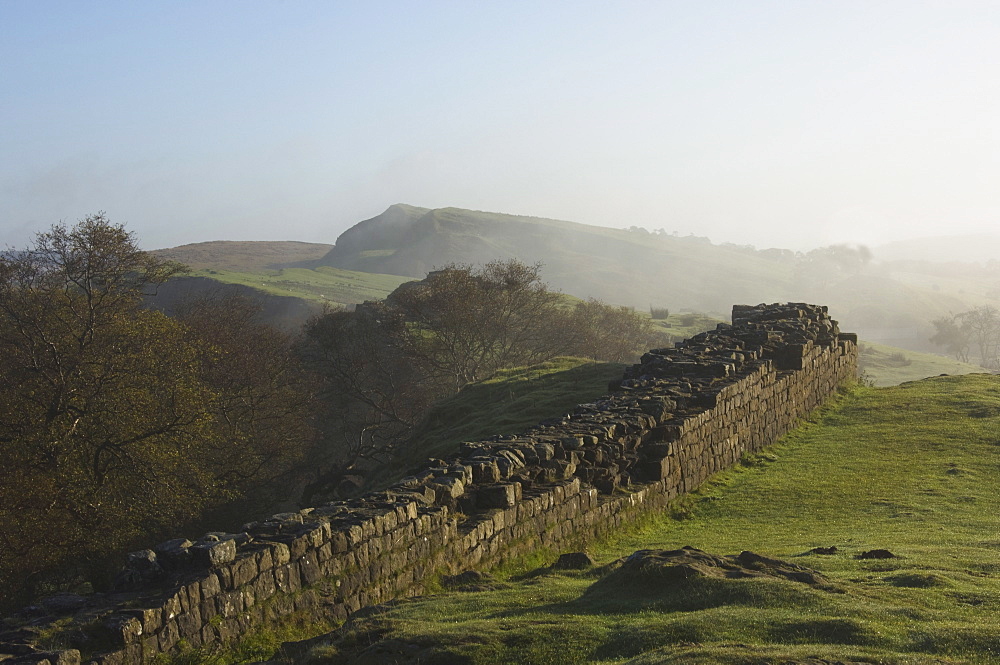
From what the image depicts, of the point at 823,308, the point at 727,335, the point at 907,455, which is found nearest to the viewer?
the point at 907,455

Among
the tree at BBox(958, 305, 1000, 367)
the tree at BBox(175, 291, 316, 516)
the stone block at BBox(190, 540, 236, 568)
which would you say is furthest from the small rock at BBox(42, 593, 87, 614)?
the tree at BBox(958, 305, 1000, 367)

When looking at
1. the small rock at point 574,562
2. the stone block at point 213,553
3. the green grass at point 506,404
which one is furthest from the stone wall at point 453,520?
the green grass at point 506,404

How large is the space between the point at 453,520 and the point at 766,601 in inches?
195

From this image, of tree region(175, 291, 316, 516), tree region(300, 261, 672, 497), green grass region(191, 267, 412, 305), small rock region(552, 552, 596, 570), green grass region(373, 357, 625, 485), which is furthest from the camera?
green grass region(191, 267, 412, 305)

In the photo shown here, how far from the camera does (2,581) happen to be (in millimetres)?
25734

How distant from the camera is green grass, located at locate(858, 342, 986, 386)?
82350 mm

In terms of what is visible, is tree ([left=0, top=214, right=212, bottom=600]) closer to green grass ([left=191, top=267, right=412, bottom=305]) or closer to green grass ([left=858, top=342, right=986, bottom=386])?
green grass ([left=858, top=342, right=986, bottom=386])

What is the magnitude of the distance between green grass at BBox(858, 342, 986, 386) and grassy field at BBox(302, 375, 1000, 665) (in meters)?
64.7

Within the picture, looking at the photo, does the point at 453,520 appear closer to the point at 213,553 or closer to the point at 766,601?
the point at 213,553

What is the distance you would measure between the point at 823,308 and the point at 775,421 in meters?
13.8

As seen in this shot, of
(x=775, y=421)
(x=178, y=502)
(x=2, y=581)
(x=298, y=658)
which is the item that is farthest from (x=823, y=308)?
(x=298, y=658)

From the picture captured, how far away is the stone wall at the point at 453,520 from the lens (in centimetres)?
910

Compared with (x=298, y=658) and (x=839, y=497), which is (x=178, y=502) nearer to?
(x=839, y=497)

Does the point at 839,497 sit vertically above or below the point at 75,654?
below
